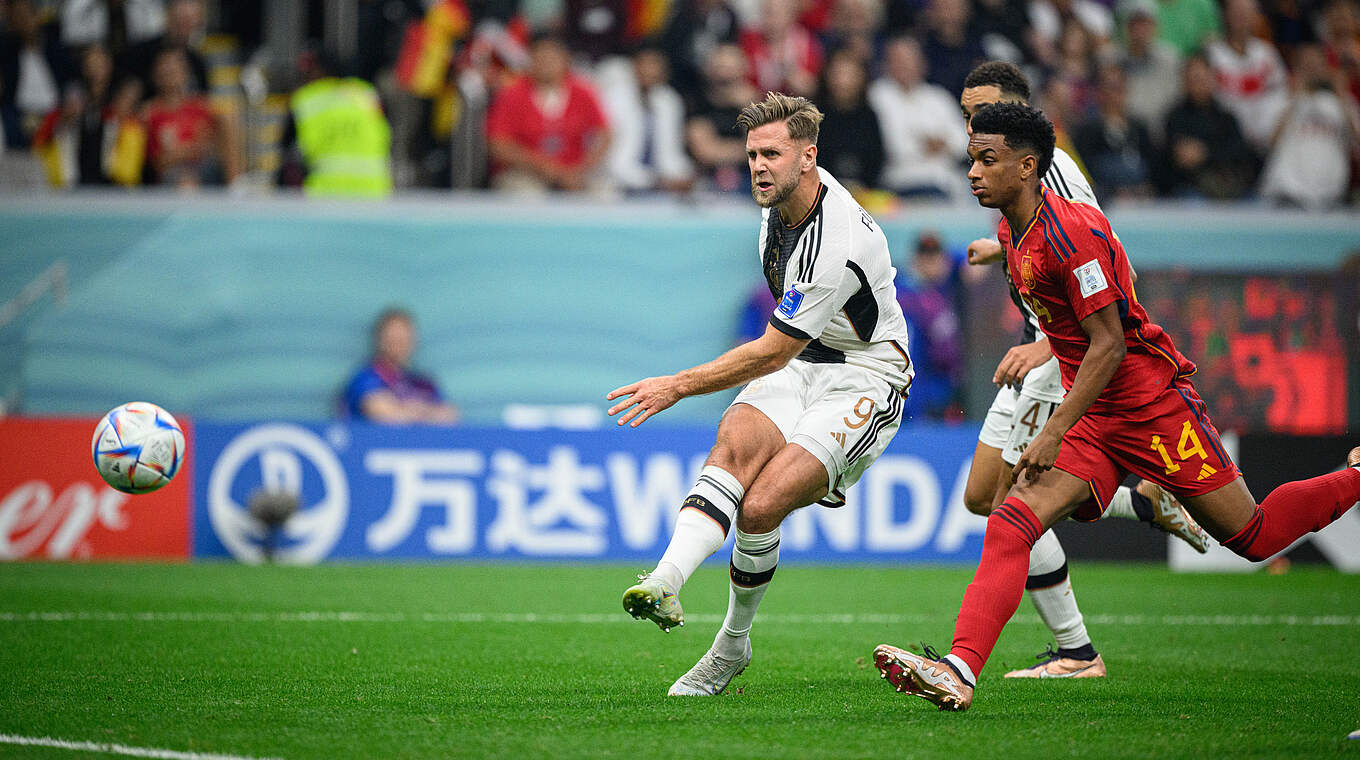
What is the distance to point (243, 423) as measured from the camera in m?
12.3

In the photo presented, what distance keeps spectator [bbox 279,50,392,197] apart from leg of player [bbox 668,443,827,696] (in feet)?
28.6

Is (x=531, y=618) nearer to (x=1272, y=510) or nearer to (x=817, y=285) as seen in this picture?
(x=817, y=285)

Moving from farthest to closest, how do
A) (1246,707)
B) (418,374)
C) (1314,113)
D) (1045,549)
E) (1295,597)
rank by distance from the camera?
(1314,113), (418,374), (1295,597), (1045,549), (1246,707)

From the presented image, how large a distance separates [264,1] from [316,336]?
4.03 m

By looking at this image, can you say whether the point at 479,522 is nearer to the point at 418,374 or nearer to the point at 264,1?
the point at 418,374

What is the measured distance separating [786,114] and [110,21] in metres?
10.8

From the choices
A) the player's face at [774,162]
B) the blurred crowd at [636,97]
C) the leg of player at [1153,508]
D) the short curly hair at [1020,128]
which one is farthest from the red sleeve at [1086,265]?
the blurred crowd at [636,97]

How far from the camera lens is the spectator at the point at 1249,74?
50.4 ft

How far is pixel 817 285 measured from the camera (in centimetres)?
584

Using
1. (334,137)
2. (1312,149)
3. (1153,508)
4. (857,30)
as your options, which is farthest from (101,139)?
(1312,149)

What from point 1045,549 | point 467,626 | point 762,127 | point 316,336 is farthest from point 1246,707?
point 316,336

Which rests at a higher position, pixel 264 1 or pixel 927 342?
pixel 264 1

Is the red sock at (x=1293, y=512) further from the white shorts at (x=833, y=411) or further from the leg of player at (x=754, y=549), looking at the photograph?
the leg of player at (x=754, y=549)

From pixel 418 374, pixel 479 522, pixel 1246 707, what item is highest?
pixel 1246 707
